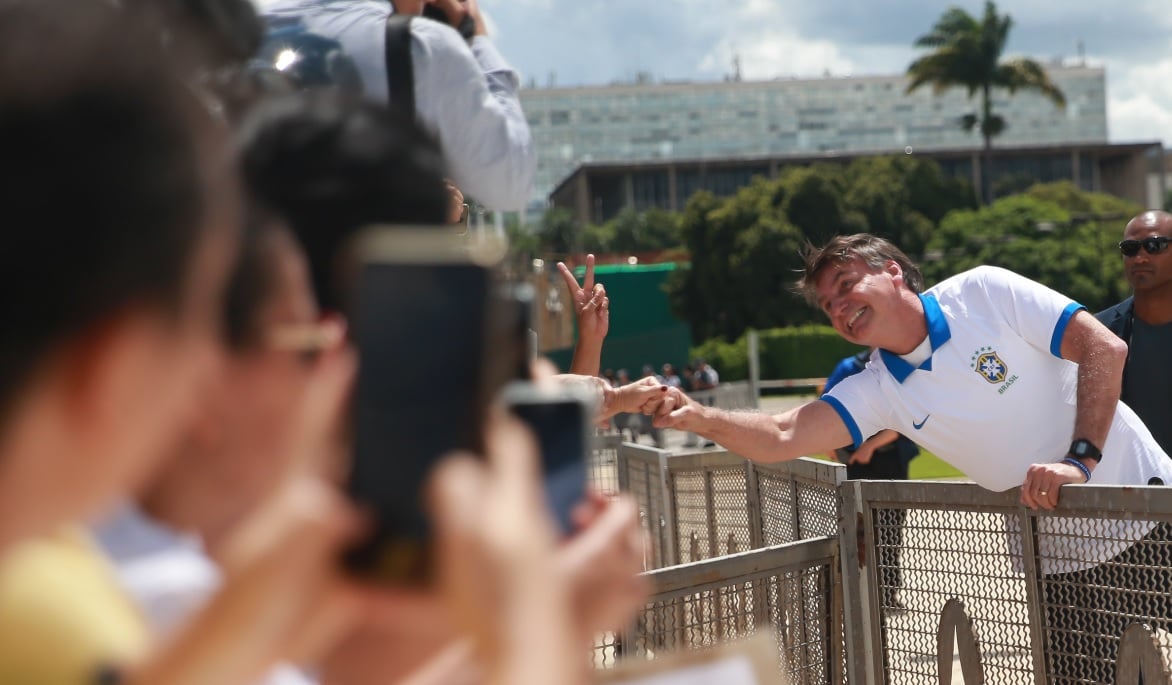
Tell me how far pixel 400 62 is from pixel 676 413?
10.3 feet

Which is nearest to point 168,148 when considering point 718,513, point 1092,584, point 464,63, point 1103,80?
point 464,63

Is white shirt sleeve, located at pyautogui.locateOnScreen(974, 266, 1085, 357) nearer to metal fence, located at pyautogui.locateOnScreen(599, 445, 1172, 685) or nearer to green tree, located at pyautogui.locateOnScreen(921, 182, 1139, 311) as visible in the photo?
metal fence, located at pyautogui.locateOnScreen(599, 445, 1172, 685)

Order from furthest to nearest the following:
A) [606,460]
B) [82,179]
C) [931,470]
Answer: [931,470] < [606,460] < [82,179]

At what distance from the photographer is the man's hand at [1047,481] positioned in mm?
4160

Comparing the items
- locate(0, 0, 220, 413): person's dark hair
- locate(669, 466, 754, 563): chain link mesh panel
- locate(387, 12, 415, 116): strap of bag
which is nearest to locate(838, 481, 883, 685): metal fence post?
locate(669, 466, 754, 563): chain link mesh panel

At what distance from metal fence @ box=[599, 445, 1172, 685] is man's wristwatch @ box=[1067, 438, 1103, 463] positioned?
187mm

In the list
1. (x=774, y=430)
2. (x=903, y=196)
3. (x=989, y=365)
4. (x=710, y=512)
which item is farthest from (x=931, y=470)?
(x=903, y=196)

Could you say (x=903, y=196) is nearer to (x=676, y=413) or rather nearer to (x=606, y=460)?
(x=606, y=460)

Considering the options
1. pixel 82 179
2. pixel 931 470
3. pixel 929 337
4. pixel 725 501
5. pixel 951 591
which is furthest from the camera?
pixel 931 470

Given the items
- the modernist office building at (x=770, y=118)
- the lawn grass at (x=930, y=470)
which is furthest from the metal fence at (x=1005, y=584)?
the modernist office building at (x=770, y=118)

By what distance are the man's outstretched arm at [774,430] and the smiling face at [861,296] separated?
1.08 ft

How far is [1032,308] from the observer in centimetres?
456

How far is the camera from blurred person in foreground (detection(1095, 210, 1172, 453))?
5.85 m

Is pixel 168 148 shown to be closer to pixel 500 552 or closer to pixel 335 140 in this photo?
pixel 335 140
